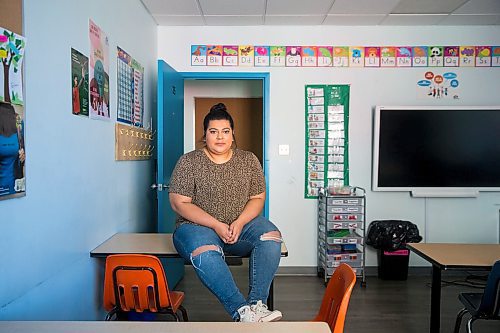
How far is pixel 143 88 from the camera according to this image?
13.0 ft

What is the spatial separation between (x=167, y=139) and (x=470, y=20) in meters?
3.02

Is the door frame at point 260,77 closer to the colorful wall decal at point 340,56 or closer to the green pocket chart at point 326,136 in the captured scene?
the green pocket chart at point 326,136

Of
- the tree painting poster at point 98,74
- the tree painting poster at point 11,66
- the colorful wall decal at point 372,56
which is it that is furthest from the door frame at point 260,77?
the tree painting poster at point 11,66

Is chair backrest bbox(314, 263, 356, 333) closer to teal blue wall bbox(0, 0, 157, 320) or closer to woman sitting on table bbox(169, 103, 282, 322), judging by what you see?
woman sitting on table bbox(169, 103, 282, 322)

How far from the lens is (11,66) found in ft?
5.79

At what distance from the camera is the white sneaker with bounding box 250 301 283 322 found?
191 cm

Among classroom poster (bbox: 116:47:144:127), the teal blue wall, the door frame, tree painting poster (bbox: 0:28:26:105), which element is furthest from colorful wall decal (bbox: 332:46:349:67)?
tree painting poster (bbox: 0:28:26:105)

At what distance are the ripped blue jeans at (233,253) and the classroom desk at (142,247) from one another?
16 cm

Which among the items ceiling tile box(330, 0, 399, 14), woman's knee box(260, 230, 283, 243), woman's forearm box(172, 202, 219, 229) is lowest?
woman's knee box(260, 230, 283, 243)

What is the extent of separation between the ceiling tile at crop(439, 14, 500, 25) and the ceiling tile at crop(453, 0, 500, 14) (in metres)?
0.12

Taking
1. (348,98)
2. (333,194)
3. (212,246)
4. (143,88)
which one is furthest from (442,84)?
(212,246)

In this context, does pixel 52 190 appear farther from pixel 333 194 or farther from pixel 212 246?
pixel 333 194

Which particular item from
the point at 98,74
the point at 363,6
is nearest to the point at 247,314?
the point at 98,74

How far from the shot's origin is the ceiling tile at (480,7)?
4000mm
